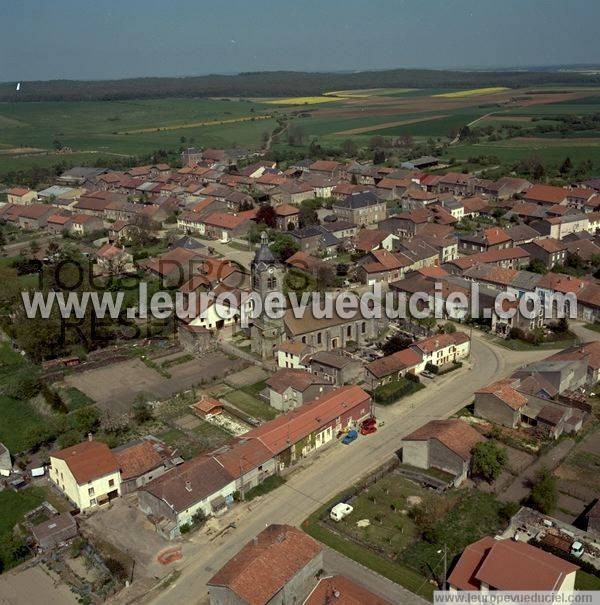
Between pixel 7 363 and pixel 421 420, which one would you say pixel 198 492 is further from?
pixel 7 363

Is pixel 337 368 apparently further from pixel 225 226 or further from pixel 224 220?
pixel 224 220

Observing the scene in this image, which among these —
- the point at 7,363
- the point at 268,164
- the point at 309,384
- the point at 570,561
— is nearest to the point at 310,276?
the point at 309,384

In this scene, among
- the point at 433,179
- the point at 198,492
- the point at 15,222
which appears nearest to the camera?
the point at 198,492

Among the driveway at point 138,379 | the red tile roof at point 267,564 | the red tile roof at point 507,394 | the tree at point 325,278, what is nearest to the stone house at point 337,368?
the driveway at point 138,379

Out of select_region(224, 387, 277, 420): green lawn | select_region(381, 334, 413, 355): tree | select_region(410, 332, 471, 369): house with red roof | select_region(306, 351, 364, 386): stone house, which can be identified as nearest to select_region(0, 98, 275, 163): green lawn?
select_region(224, 387, 277, 420): green lawn

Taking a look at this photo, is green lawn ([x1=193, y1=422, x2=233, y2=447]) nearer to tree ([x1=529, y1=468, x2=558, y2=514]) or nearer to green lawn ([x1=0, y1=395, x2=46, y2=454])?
green lawn ([x1=0, y1=395, x2=46, y2=454])

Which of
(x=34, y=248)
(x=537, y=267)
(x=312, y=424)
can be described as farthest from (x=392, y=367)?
(x=34, y=248)
